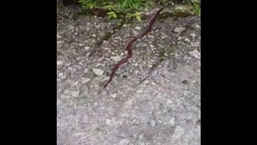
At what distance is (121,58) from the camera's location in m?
2.32

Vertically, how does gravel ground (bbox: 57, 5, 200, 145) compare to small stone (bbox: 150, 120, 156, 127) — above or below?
above

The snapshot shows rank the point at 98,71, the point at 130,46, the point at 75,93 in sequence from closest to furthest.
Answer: the point at 75,93 → the point at 98,71 → the point at 130,46

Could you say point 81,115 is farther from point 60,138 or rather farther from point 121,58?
point 121,58

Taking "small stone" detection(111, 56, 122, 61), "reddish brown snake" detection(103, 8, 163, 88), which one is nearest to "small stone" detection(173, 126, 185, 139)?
"reddish brown snake" detection(103, 8, 163, 88)

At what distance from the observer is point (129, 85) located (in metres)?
2.16

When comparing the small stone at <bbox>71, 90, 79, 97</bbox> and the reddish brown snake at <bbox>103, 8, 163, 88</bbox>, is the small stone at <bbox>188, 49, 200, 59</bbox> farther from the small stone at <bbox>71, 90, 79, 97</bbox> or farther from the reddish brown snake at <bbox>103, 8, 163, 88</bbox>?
the small stone at <bbox>71, 90, 79, 97</bbox>

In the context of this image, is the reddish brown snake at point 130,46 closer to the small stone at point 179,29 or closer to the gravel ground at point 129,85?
the gravel ground at point 129,85

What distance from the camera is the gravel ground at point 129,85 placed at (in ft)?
6.20

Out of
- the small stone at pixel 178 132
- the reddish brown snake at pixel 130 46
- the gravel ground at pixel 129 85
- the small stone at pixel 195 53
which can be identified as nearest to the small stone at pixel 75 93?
the gravel ground at pixel 129 85

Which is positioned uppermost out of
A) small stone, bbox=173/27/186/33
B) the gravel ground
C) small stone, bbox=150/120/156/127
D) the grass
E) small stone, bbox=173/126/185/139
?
the grass

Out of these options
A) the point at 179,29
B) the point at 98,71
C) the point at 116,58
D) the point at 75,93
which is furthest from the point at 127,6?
the point at 75,93

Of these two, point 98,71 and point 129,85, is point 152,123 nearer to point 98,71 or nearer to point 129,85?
point 129,85

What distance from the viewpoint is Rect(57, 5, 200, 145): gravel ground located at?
189 cm
